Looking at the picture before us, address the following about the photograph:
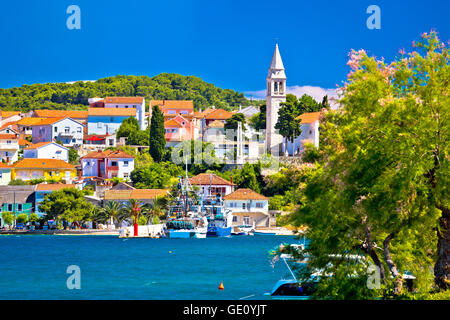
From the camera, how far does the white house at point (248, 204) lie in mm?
76750

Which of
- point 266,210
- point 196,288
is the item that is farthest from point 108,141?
point 196,288

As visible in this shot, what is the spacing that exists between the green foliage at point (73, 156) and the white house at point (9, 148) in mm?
6902

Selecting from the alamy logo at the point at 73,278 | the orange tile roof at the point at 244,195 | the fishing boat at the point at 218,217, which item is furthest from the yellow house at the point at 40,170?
the alamy logo at the point at 73,278

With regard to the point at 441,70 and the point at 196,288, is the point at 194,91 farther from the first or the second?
the point at 441,70

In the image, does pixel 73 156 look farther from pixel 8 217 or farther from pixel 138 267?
pixel 138 267

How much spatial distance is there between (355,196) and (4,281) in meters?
28.6

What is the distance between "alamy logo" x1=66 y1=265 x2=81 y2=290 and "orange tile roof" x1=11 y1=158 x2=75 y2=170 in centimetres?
4080

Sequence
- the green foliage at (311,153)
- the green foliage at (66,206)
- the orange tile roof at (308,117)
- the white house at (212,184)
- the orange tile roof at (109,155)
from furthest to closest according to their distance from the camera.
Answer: the orange tile roof at (308,117) < the orange tile roof at (109,155) < the white house at (212,184) < the green foliage at (66,206) < the green foliage at (311,153)

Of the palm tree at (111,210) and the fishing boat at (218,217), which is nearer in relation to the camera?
the palm tree at (111,210)

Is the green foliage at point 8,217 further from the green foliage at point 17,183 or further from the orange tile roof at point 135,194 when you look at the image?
the orange tile roof at point 135,194

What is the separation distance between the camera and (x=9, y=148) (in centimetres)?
9769

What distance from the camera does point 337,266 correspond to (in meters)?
18.3

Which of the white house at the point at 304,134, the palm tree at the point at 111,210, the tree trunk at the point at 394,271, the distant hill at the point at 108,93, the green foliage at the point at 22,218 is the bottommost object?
the green foliage at the point at 22,218

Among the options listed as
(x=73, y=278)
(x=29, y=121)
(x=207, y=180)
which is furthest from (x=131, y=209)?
(x=29, y=121)
